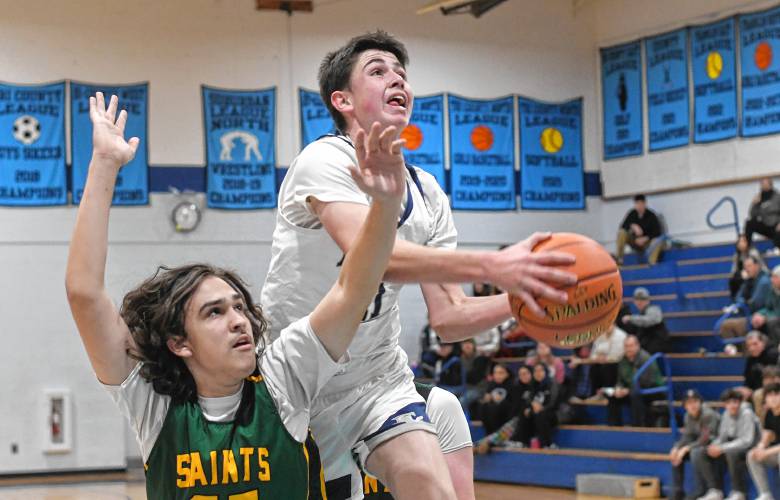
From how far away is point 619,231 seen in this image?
18.3m

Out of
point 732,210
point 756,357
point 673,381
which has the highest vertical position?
point 732,210

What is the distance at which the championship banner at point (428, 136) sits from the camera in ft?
61.2

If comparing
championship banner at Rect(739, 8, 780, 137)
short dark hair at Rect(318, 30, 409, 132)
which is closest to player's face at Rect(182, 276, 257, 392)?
short dark hair at Rect(318, 30, 409, 132)

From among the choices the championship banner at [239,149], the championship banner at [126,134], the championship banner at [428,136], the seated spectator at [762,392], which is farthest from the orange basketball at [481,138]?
the seated spectator at [762,392]

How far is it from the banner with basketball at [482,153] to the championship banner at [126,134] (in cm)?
491

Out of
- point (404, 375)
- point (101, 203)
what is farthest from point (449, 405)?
point (101, 203)

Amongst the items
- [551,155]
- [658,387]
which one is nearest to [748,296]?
[658,387]

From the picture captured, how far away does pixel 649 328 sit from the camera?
15.1 m

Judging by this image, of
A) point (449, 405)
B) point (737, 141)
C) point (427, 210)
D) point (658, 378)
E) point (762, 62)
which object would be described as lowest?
point (658, 378)

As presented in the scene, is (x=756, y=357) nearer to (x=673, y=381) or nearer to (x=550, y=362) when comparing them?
(x=673, y=381)

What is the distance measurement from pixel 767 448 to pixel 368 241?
26.3 feet

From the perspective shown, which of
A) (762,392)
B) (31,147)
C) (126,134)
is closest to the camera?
(762,392)

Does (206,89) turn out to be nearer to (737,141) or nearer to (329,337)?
(737,141)

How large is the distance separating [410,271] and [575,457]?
10.3 metres
